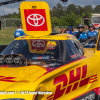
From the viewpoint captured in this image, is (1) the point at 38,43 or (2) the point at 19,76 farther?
(1) the point at 38,43

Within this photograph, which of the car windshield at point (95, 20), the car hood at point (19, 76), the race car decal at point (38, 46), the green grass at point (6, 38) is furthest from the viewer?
the car windshield at point (95, 20)

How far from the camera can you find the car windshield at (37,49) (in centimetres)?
422

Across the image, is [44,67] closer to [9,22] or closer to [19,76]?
[19,76]

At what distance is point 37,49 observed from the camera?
441cm

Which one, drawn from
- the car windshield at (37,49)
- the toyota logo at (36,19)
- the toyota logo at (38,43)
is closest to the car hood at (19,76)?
the car windshield at (37,49)

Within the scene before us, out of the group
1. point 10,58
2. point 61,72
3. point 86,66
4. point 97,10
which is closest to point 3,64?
point 10,58

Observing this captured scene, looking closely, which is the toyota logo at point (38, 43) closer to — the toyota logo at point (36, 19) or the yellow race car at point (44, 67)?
the yellow race car at point (44, 67)

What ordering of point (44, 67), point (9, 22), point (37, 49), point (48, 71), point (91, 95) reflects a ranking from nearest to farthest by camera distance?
point (48, 71), point (44, 67), point (91, 95), point (37, 49), point (9, 22)

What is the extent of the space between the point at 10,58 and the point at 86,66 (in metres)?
1.30

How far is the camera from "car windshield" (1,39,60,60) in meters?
4.22

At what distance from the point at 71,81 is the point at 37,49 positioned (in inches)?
48.0

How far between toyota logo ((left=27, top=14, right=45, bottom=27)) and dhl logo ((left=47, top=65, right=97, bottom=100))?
1.16 metres

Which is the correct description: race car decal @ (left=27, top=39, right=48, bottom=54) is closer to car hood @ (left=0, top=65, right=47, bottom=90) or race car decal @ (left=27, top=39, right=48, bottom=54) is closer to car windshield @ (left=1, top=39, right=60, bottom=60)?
car windshield @ (left=1, top=39, right=60, bottom=60)

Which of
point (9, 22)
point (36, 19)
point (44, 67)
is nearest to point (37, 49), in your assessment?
point (36, 19)
